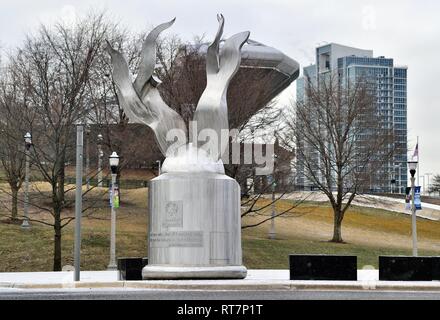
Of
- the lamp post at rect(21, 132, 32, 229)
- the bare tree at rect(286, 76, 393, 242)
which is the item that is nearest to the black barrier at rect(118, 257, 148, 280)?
the lamp post at rect(21, 132, 32, 229)

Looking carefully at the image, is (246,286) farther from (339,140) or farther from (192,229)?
(339,140)

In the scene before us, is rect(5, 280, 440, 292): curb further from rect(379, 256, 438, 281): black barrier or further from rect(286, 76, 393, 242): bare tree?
rect(286, 76, 393, 242): bare tree

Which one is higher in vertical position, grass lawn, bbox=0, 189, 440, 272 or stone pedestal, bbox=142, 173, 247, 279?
stone pedestal, bbox=142, 173, 247, 279

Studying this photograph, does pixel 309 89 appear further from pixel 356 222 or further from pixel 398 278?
pixel 398 278

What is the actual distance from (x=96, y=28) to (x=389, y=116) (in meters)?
25.5

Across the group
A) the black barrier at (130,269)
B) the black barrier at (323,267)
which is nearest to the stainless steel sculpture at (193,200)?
the black barrier at (130,269)

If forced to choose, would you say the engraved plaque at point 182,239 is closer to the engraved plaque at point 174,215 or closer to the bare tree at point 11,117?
the engraved plaque at point 174,215

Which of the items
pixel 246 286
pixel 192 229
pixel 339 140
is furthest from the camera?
pixel 339 140

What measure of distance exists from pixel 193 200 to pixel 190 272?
1.70 m

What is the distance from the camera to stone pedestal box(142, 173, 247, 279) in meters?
17.9

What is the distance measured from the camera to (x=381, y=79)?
56969mm

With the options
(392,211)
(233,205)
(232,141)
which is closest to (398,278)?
(233,205)

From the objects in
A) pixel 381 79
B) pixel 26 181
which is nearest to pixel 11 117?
pixel 26 181

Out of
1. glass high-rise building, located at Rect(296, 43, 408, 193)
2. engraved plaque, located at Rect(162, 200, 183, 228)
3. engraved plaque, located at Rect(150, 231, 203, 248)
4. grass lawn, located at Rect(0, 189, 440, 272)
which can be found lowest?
grass lawn, located at Rect(0, 189, 440, 272)
